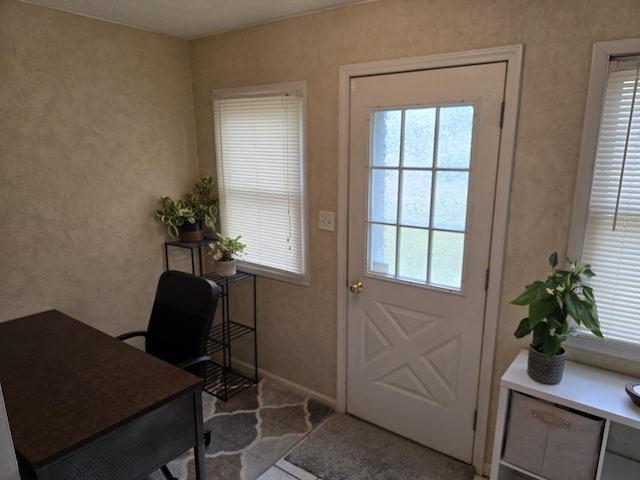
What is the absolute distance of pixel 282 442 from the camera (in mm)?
2410

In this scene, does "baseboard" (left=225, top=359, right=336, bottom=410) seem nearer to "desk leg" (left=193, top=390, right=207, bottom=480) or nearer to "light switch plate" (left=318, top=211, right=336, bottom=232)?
"light switch plate" (left=318, top=211, right=336, bottom=232)

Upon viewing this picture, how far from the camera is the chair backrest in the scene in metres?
2.01

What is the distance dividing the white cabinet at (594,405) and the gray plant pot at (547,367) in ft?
0.08

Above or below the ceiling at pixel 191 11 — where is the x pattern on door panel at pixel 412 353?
below

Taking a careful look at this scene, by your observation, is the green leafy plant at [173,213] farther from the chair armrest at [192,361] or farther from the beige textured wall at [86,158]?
the chair armrest at [192,361]

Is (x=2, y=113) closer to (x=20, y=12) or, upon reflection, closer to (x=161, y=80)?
(x=20, y=12)

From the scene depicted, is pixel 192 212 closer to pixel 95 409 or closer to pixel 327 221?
pixel 327 221

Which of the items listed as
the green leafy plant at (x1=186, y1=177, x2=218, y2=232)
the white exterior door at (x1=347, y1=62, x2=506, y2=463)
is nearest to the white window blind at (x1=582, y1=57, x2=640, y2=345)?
the white exterior door at (x1=347, y1=62, x2=506, y2=463)

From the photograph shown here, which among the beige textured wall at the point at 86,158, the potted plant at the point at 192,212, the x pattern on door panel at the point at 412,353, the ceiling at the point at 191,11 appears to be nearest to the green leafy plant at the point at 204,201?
the potted plant at the point at 192,212

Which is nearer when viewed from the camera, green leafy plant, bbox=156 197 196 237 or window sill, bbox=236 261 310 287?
window sill, bbox=236 261 310 287

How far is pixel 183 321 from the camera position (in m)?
2.10

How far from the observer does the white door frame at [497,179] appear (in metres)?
1.83

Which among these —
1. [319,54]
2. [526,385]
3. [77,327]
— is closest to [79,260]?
[77,327]

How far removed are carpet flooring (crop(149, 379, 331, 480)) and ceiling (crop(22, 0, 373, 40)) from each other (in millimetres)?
2423
